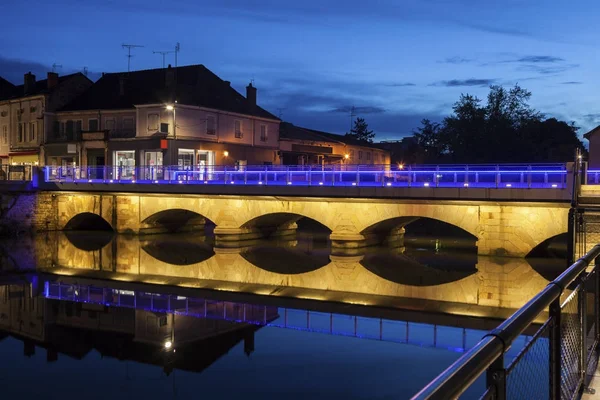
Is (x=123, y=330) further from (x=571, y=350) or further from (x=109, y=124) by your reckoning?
(x=109, y=124)

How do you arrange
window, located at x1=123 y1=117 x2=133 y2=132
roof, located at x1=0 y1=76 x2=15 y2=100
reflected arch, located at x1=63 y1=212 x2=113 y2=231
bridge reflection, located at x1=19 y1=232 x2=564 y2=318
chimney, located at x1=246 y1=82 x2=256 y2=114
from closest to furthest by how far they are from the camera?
bridge reflection, located at x1=19 y1=232 x2=564 y2=318 < reflected arch, located at x1=63 y1=212 x2=113 y2=231 < window, located at x1=123 y1=117 x2=133 y2=132 < chimney, located at x1=246 y1=82 x2=256 y2=114 < roof, located at x1=0 y1=76 x2=15 y2=100

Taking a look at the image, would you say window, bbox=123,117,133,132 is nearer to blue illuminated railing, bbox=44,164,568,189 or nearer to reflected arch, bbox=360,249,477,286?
blue illuminated railing, bbox=44,164,568,189

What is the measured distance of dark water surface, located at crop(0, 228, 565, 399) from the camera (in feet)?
43.5

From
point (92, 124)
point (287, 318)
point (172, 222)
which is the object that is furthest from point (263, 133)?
point (287, 318)

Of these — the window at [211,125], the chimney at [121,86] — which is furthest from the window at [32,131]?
the window at [211,125]

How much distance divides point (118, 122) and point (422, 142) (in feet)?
195

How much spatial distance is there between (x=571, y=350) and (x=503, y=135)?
63.0 m

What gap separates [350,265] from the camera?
96.8ft

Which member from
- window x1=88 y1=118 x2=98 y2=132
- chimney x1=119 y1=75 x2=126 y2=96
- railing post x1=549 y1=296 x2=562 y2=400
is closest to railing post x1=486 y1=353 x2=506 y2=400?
railing post x1=549 y1=296 x2=562 y2=400

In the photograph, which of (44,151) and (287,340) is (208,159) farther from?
(287,340)

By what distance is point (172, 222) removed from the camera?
45.0 meters

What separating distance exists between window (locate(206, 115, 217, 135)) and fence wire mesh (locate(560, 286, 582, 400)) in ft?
146

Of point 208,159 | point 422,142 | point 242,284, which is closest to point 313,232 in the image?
point 208,159

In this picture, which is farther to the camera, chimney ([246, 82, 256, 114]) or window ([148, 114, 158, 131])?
chimney ([246, 82, 256, 114])
